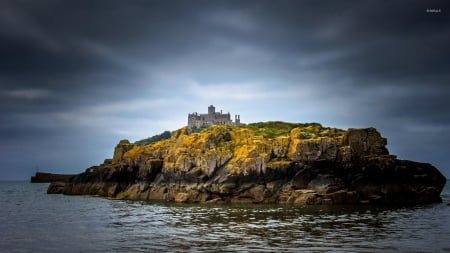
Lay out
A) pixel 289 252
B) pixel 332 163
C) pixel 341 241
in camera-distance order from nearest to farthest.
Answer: pixel 289 252
pixel 341 241
pixel 332 163

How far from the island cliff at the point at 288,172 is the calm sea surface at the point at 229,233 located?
18.6 m

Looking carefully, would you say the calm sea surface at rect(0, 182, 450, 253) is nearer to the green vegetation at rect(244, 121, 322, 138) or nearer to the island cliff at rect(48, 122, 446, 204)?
the island cliff at rect(48, 122, 446, 204)

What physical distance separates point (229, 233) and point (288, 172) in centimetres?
3757

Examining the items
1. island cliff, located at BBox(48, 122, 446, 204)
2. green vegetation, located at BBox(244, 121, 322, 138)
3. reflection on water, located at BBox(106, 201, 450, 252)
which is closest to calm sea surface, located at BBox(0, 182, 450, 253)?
reflection on water, located at BBox(106, 201, 450, 252)

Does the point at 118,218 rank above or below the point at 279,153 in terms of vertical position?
below

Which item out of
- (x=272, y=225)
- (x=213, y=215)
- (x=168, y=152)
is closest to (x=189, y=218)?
(x=213, y=215)

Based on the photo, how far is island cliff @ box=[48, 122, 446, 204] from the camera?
6712cm

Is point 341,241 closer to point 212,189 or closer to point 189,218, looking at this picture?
point 189,218

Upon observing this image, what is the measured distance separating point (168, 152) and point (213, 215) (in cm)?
4161

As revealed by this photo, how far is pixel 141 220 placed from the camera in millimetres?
44125

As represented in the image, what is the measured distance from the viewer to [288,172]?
6962 centimetres

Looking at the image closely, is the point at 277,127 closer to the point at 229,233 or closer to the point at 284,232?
the point at 284,232

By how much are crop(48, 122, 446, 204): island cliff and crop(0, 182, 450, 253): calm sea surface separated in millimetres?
18646

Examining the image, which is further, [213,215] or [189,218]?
[213,215]
